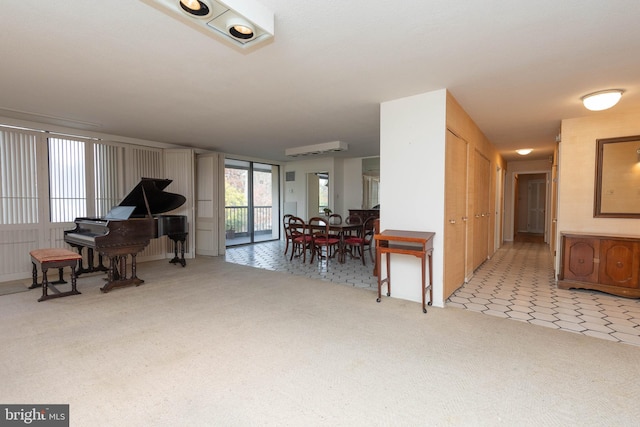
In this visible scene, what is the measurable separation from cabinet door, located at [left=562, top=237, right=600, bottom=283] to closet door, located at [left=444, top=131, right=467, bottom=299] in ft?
4.15

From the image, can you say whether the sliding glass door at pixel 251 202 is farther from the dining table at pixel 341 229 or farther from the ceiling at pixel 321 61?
the ceiling at pixel 321 61

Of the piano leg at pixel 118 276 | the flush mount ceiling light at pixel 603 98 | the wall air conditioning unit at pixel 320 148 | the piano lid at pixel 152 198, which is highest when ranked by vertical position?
the wall air conditioning unit at pixel 320 148

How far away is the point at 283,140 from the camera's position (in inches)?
237

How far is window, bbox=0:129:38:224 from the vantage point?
174 inches

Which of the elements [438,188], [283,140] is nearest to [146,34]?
[438,188]

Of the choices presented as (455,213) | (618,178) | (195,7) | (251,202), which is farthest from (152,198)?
(618,178)

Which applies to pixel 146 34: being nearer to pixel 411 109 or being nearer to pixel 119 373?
pixel 119 373

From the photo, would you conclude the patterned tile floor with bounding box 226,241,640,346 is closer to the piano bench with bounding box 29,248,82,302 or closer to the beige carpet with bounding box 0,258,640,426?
the beige carpet with bounding box 0,258,640,426

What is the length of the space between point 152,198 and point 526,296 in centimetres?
542

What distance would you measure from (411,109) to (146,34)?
8.86 ft

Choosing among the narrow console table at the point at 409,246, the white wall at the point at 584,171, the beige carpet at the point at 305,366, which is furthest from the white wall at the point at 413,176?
the white wall at the point at 584,171

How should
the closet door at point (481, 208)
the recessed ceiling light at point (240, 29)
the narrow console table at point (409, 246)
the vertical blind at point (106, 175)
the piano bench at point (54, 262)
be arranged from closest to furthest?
the recessed ceiling light at point (240, 29), the narrow console table at point (409, 246), the piano bench at point (54, 262), the closet door at point (481, 208), the vertical blind at point (106, 175)

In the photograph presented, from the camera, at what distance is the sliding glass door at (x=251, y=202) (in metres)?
8.26

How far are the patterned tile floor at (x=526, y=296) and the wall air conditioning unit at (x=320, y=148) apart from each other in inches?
95.0
